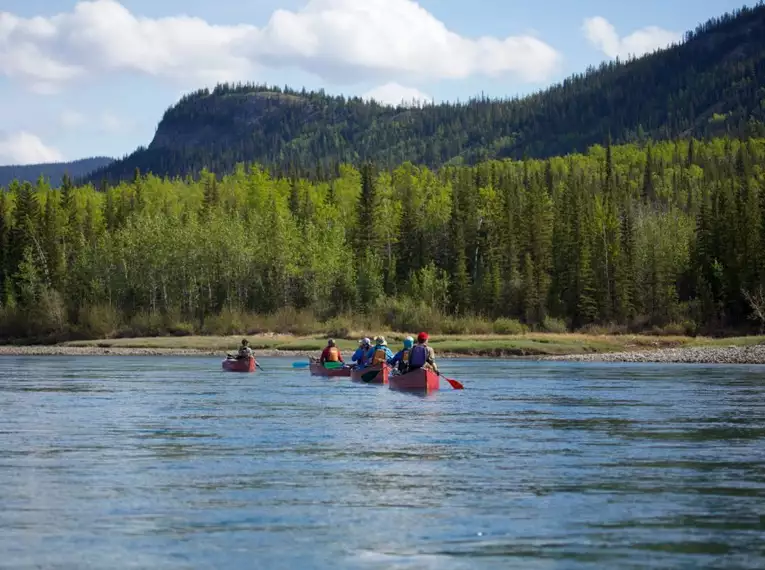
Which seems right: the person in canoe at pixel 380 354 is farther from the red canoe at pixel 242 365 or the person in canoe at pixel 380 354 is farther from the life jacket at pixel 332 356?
the red canoe at pixel 242 365

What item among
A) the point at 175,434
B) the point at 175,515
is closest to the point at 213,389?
the point at 175,434

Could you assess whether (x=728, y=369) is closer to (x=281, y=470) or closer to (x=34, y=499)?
(x=281, y=470)

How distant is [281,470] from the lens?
2234cm

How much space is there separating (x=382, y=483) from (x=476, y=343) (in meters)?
73.4

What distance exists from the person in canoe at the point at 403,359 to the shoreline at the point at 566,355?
3382cm

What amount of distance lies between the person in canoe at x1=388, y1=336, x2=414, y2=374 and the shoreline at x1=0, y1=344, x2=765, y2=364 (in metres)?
33.8

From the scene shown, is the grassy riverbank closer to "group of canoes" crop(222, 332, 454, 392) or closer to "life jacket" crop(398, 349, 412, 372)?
"group of canoes" crop(222, 332, 454, 392)

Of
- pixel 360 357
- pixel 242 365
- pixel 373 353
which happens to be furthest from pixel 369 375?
pixel 242 365

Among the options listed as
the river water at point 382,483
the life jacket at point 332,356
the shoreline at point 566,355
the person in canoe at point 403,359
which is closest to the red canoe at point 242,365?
the life jacket at point 332,356

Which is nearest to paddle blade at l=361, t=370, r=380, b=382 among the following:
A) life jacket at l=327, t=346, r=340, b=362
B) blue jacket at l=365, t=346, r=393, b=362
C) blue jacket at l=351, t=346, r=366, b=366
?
blue jacket at l=365, t=346, r=393, b=362

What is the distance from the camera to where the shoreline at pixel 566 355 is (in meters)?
79.1

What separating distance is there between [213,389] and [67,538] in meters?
31.6

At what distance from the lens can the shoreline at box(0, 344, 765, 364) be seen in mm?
79125

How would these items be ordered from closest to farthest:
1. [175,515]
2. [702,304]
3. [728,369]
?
[175,515] < [728,369] < [702,304]
